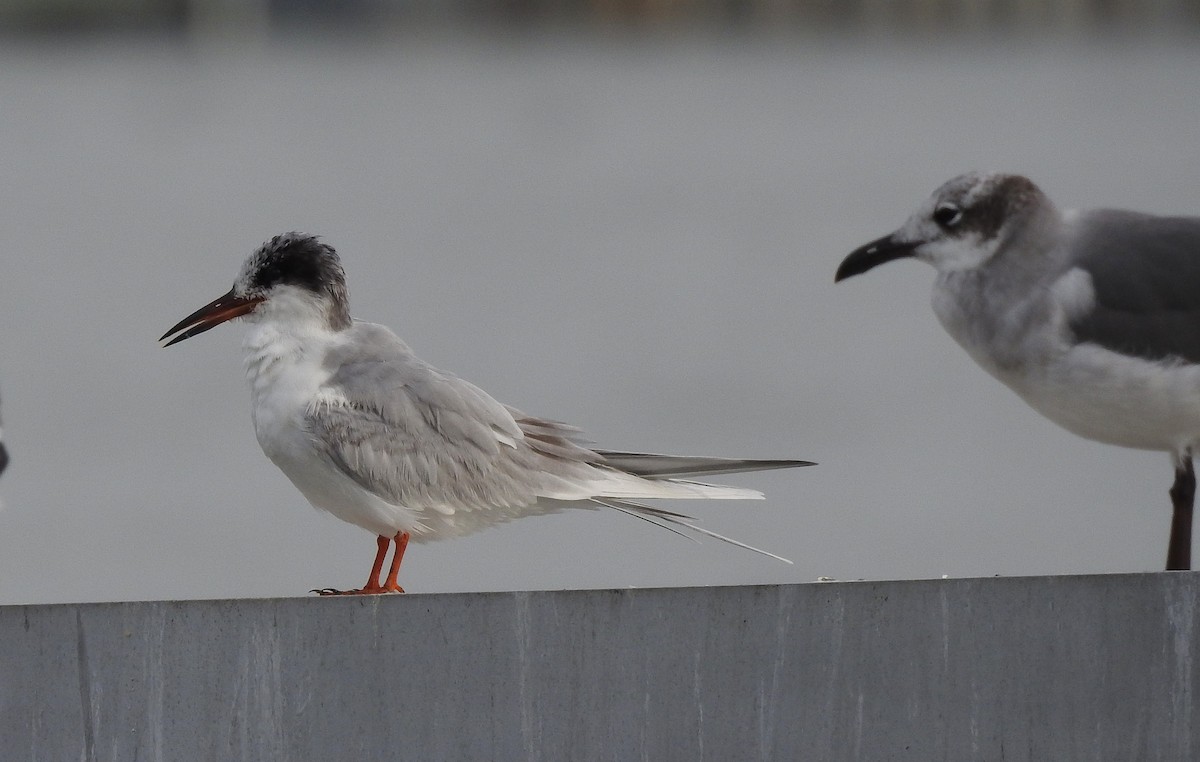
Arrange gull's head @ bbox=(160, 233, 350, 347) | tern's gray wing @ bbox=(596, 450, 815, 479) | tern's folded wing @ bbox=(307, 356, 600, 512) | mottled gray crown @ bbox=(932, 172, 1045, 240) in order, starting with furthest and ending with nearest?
mottled gray crown @ bbox=(932, 172, 1045, 240), gull's head @ bbox=(160, 233, 350, 347), tern's folded wing @ bbox=(307, 356, 600, 512), tern's gray wing @ bbox=(596, 450, 815, 479)

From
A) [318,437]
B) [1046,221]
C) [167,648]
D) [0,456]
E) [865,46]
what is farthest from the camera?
[865,46]

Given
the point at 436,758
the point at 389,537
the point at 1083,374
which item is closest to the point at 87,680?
the point at 436,758

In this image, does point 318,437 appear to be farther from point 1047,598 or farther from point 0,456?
point 0,456

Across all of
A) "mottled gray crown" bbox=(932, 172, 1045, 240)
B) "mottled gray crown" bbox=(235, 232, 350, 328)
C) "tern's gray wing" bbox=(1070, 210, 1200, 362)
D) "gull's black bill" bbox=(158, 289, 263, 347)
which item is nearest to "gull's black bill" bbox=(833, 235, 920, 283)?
"mottled gray crown" bbox=(932, 172, 1045, 240)

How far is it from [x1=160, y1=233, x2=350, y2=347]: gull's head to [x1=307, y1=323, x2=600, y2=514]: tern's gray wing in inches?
4.4

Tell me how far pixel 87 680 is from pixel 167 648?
0.50ft

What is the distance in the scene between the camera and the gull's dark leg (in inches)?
141

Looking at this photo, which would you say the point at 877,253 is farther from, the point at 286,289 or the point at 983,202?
the point at 286,289

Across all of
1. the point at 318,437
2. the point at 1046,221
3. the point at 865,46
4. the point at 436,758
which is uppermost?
the point at 865,46

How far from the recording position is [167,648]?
2678 millimetres

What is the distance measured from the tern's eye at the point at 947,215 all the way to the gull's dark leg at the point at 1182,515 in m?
0.78

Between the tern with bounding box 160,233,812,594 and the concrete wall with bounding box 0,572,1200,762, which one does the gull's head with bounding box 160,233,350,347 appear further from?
the concrete wall with bounding box 0,572,1200,762

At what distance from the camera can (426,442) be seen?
334cm

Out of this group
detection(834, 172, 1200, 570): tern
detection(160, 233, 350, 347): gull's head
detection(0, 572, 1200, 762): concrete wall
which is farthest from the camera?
detection(834, 172, 1200, 570): tern
